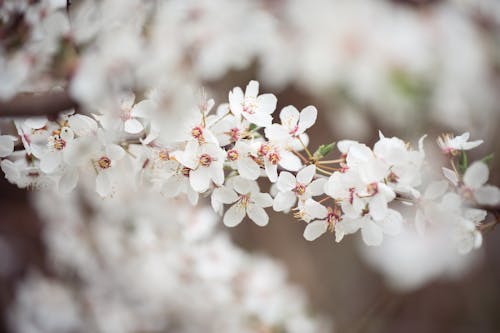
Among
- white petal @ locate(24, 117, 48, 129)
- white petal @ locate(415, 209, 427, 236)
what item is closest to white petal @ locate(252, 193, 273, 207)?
white petal @ locate(415, 209, 427, 236)

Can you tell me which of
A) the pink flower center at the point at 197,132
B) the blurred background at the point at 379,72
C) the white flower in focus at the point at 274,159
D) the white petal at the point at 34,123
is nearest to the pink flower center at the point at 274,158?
the white flower in focus at the point at 274,159

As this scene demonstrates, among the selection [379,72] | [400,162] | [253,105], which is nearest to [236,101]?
[253,105]

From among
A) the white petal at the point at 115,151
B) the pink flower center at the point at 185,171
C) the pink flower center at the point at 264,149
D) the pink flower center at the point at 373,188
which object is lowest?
the pink flower center at the point at 185,171

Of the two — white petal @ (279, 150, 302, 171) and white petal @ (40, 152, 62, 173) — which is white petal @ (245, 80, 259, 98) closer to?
white petal @ (279, 150, 302, 171)

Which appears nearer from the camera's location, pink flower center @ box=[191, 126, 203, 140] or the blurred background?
pink flower center @ box=[191, 126, 203, 140]

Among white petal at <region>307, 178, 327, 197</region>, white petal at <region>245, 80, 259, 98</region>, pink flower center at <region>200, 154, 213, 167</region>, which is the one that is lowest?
white petal at <region>307, 178, 327, 197</region>

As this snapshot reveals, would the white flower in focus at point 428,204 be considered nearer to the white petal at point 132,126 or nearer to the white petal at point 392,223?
the white petal at point 392,223

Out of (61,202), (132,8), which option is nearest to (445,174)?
(132,8)

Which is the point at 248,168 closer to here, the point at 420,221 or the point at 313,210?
the point at 313,210
